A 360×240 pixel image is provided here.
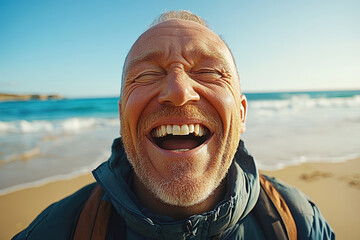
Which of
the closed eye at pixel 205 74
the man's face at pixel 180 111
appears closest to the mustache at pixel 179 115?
the man's face at pixel 180 111

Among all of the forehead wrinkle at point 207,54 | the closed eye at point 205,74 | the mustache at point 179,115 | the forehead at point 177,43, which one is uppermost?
the forehead at point 177,43

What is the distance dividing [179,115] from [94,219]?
990 millimetres

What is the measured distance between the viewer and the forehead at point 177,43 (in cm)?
157

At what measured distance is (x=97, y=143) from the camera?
904 cm

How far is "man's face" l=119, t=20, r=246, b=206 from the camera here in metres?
1.40

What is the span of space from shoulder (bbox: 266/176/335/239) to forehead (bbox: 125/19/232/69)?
50.5 inches

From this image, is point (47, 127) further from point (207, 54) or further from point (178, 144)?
point (207, 54)

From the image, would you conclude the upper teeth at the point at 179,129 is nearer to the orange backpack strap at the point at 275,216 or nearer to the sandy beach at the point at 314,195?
the orange backpack strap at the point at 275,216

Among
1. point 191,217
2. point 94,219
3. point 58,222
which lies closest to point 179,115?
point 191,217

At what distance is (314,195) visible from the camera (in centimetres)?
451

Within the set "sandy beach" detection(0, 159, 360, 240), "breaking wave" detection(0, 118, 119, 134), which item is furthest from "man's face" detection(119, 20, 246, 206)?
"breaking wave" detection(0, 118, 119, 134)

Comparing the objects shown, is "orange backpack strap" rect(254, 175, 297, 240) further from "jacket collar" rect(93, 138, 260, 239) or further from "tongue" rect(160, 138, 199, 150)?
"tongue" rect(160, 138, 199, 150)

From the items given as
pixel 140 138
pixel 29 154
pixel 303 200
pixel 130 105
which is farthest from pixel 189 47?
pixel 29 154

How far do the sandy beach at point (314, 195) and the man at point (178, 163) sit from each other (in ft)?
9.34
